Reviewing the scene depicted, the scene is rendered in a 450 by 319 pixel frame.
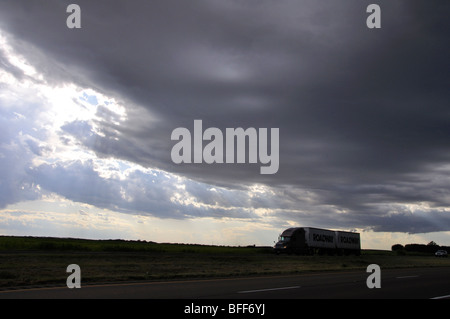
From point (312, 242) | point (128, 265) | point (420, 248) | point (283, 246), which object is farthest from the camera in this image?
point (420, 248)

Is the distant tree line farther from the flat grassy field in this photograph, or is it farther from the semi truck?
the flat grassy field

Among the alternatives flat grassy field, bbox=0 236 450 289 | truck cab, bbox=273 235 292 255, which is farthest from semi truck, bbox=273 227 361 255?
flat grassy field, bbox=0 236 450 289

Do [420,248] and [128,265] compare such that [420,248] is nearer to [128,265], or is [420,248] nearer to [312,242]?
[312,242]

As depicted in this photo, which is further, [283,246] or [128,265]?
[283,246]

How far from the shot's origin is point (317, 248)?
60.1 meters

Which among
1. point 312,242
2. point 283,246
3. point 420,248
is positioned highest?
point 312,242

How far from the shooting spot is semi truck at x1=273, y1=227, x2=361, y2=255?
56.2 meters

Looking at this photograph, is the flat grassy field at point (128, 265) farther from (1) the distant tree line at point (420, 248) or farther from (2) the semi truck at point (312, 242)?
(1) the distant tree line at point (420, 248)

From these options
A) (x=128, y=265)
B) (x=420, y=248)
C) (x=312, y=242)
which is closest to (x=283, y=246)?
(x=312, y=242)

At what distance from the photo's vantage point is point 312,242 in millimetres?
58625

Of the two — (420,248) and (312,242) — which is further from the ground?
(312,242)

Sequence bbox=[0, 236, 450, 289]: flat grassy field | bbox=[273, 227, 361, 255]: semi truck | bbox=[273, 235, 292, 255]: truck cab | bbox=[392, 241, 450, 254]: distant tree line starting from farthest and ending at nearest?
bbox=[392, 241, 450, 254]: distant tree line
bbox=[273, 227, 361, 255]: semi truck
bbox=[273, 235, 292, 255]: truck cab
bbox=[0, 236, 450, 289]: flat grassy field

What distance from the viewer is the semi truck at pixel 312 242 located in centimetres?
5625
